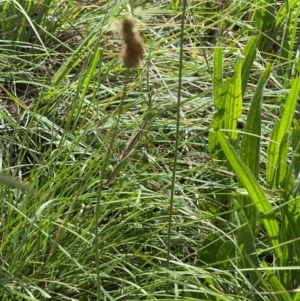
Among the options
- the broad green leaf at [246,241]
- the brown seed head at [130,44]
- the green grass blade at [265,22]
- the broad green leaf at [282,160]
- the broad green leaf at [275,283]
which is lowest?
the broad green leaf at [275,283]

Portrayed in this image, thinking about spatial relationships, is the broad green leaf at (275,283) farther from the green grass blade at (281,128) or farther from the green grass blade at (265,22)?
the green grass blade at (265,22)

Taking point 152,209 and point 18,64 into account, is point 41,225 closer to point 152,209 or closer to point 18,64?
point 152,209

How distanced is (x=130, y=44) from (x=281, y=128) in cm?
69

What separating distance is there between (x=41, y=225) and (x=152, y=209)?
0.20m

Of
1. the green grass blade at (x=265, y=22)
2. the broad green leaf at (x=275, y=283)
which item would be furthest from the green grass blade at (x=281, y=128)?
the green grass blade at (x=265, y=22)

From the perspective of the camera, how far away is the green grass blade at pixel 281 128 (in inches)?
50.0

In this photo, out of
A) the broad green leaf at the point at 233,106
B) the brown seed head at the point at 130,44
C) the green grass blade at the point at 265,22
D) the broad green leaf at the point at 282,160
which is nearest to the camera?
the brown seed head at the point at 130,44

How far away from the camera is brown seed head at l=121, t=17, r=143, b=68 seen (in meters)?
0.64

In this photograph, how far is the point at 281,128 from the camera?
1.28 m

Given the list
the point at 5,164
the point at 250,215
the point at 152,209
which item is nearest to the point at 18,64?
the point at 5,164

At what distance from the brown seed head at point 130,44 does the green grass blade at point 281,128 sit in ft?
2.15

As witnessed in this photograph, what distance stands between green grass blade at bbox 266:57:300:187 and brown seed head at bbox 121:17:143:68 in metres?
0.66

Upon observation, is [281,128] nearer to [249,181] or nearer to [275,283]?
[249,181]

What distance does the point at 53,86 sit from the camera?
1539 mm
